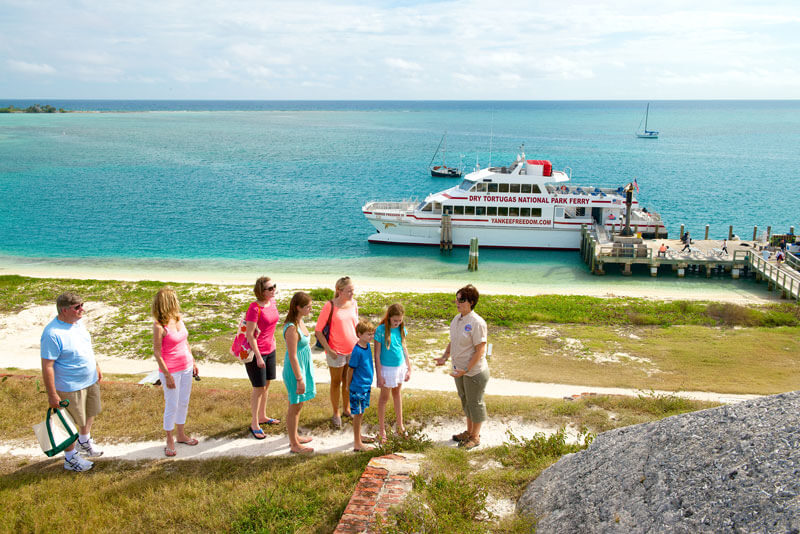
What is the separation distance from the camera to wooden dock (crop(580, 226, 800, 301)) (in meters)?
25.4

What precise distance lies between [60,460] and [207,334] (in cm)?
811

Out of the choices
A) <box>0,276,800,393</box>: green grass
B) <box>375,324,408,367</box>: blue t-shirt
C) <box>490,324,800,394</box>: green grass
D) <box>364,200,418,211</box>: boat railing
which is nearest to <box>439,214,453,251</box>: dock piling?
<box>364,200,418,211</box>: boat railing

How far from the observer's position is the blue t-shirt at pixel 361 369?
737 centimetres

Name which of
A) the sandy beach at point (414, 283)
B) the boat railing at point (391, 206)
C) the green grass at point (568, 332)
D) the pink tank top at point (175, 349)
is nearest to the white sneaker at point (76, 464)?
the pink tank top at point (175, 349)

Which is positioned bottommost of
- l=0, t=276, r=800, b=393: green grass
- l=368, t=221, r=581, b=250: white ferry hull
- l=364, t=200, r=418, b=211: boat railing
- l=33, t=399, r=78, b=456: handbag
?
l=0, t=276, r=800, b=393: green grass

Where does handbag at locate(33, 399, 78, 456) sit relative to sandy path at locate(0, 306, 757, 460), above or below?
above

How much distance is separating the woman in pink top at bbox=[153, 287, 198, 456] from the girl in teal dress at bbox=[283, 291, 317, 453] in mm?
1249

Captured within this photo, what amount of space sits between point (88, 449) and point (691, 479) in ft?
22.2

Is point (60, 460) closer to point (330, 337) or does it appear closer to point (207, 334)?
point (330, 337)

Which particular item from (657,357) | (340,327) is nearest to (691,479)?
(340,327)

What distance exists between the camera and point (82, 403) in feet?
23.1

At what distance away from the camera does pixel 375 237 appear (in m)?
34.2

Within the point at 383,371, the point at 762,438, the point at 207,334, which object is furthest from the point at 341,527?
the point at 207,334

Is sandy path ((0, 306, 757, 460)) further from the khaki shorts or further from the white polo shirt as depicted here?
the white polo shirt
